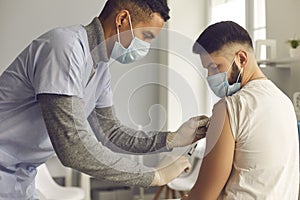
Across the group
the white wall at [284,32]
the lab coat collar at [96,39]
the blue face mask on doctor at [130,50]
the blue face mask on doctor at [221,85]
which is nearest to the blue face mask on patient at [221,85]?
the blue face mask on doctor at [221,85]

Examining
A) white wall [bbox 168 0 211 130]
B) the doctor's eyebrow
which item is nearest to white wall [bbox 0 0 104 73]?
white wall [bbox 168 0 211 130]

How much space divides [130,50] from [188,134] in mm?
261

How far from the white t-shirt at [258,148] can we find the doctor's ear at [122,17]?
292mm

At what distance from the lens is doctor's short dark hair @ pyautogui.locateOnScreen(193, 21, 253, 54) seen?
105cm

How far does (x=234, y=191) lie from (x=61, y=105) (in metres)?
0.43

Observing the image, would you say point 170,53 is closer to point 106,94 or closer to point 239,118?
point 106,94

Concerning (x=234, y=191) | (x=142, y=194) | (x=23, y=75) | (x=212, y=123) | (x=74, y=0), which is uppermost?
(x=74, y=0)

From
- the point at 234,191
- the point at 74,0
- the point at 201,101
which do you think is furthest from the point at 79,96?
the point at 74,0

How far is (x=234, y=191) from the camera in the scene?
3.19 feet

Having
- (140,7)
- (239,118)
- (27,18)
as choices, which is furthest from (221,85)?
(27,18)

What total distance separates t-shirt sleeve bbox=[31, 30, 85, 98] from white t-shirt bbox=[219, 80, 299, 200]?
13.6 inches

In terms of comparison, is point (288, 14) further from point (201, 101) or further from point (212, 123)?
point (212, 123)

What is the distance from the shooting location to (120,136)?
1.20 m

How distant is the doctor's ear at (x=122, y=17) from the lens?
969 millimetres
